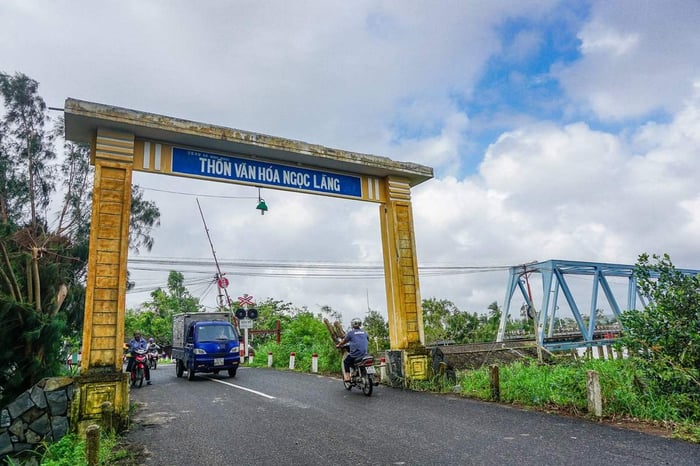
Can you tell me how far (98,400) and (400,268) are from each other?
6.29 metres

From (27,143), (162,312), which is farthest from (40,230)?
(162,312)

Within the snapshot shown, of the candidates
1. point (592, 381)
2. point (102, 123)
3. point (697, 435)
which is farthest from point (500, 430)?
point (102, 123)

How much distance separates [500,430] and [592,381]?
1.62 m

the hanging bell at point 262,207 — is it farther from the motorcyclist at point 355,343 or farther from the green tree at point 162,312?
the green tree at point 162,312

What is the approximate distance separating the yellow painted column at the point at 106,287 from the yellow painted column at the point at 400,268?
5.57 metres

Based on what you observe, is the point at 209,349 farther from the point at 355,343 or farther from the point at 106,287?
the point at 106,287

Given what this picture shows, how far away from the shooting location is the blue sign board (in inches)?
331

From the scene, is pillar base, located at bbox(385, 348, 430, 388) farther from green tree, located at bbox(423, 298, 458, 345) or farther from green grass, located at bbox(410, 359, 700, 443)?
green tree, located at bbox(423, 298, 458, 345)

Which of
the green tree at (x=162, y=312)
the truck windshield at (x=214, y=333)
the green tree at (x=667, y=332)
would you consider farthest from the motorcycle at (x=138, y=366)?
the green tree at (x=162, y=312)

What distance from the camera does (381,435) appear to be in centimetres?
528

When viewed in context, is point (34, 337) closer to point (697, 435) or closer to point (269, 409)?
point (269, 409)

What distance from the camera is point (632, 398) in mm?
6031

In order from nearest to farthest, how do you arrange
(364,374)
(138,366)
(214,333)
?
1. (364,374)
2. (138,366)
3. (214,333)

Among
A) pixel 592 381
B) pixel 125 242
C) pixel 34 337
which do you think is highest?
pixel 125 242
